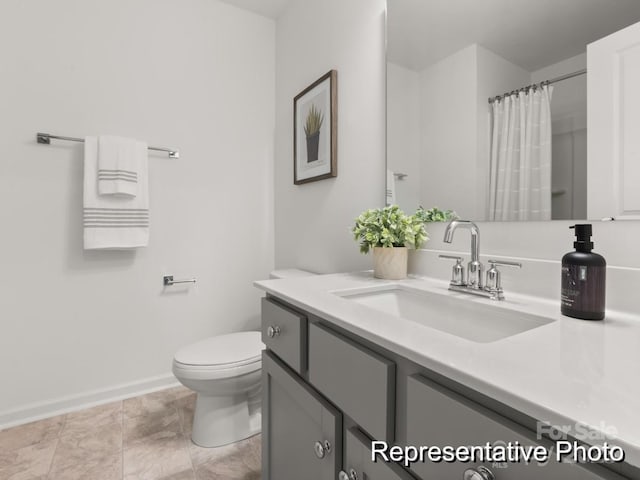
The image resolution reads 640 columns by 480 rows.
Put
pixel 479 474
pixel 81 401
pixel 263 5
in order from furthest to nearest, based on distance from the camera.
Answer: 1. pixel 263 5
2. pixel 81 401
3. pixel 479 474

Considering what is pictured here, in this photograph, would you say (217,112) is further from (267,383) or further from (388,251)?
(267,383)

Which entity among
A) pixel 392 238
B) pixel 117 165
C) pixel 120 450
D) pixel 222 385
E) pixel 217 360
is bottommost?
pixel 120 450

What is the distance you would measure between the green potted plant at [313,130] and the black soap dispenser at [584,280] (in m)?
1.35

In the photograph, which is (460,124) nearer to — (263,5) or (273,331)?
(273,331)

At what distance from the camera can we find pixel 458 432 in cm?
47

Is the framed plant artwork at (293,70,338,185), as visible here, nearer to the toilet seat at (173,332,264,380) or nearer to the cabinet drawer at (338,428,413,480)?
the toilet seat at (173,332,264,380)

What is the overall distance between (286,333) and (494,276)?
24.1 inches

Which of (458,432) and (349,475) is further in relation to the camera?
(349,475)

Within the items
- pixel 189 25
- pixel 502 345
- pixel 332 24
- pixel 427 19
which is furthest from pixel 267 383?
pixel 189 25

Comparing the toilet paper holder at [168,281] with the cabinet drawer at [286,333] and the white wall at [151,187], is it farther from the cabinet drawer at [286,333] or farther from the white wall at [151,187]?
the cabinet drawer at [286,333]

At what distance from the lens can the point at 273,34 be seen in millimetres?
2330

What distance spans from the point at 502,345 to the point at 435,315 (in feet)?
1.43

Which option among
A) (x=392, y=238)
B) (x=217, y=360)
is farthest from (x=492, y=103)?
(x=217, y=360)

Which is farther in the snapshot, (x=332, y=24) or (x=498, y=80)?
(x=332, y=24)
